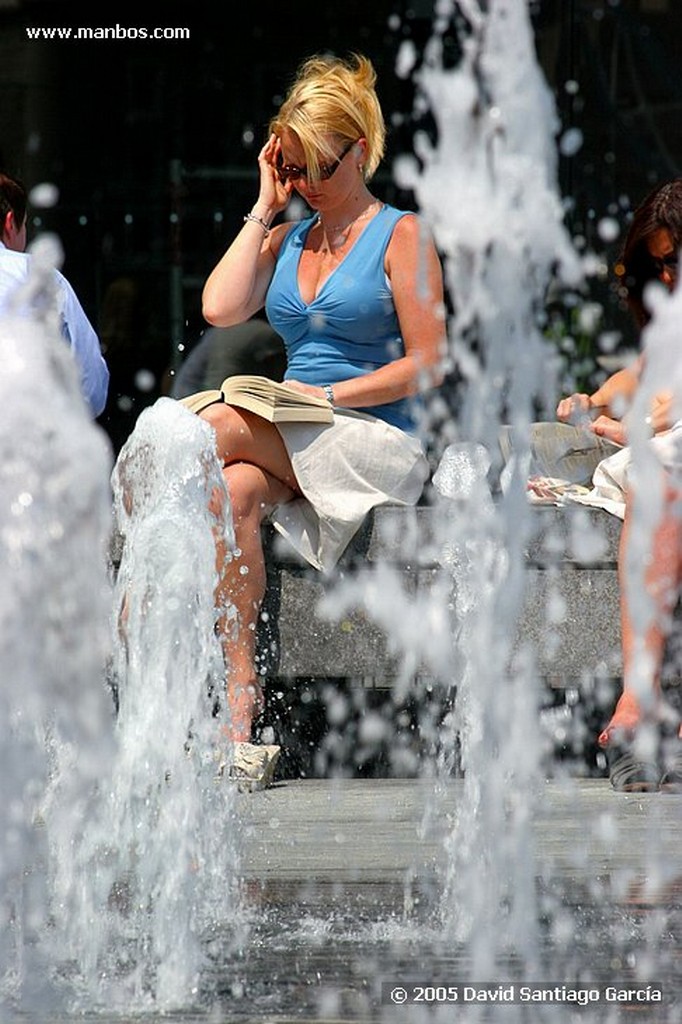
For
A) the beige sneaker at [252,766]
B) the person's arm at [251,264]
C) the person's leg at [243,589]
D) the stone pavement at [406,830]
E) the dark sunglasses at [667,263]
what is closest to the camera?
the stone pavement at [406,830]

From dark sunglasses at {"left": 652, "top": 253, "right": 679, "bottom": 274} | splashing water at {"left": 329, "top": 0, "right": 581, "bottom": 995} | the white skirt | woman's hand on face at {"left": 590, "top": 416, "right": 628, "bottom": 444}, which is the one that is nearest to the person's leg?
the white skirt

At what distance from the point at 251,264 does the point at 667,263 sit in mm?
1040

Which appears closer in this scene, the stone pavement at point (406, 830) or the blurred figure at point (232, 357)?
the stone pavement at point (406, 830)

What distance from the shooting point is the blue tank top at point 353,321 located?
4852mm

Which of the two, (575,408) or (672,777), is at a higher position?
(575,408)

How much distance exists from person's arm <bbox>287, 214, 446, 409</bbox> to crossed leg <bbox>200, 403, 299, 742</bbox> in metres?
0.21

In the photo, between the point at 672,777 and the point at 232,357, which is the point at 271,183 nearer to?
the point at 232,357

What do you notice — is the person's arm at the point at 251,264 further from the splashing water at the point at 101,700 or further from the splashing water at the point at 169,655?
the splashing water at the point at 101,700

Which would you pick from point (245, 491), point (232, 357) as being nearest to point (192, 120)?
point (232, 357)

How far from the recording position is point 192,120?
7.15 meters

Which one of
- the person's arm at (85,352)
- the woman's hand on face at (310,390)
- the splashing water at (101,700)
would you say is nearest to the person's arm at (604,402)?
the woman's hand on face at (310,390)

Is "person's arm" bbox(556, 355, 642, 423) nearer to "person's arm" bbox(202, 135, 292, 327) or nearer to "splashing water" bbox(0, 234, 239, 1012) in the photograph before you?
"person's arm" bbox(202, 135, 292, 327)

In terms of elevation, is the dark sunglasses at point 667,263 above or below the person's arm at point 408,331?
above

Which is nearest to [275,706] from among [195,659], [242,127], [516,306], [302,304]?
[302,304]
